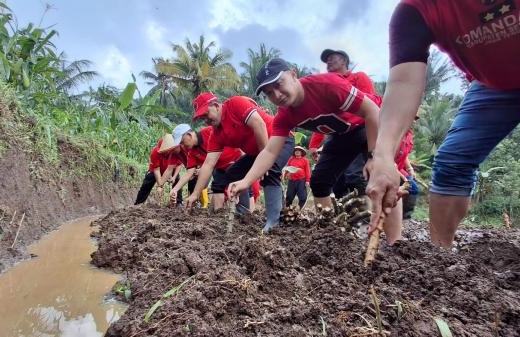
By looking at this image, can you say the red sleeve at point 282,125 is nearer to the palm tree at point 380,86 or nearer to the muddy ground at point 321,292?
the muddy ground at point 321,292

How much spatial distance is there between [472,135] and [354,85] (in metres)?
2.13

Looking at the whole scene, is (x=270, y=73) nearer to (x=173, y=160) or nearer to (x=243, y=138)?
(x=243, y=138)

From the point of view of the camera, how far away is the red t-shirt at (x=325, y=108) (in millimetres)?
2414

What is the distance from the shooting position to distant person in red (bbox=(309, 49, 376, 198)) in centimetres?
310

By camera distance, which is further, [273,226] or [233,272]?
[273,226]

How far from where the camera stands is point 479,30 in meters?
1.28

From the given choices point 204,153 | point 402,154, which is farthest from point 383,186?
point 204,153

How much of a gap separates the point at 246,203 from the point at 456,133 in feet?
9.13

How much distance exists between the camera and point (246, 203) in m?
4.28

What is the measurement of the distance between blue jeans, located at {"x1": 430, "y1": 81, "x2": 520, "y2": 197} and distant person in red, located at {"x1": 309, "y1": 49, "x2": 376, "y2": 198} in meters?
1.26

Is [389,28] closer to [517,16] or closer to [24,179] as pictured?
[517,16]

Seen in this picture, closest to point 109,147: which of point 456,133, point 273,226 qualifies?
point 273,226

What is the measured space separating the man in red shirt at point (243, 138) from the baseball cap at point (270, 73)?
2.50 ft

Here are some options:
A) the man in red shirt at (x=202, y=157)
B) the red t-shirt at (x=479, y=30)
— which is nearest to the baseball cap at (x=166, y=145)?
the man in red shirt at (x=202, y=157)
